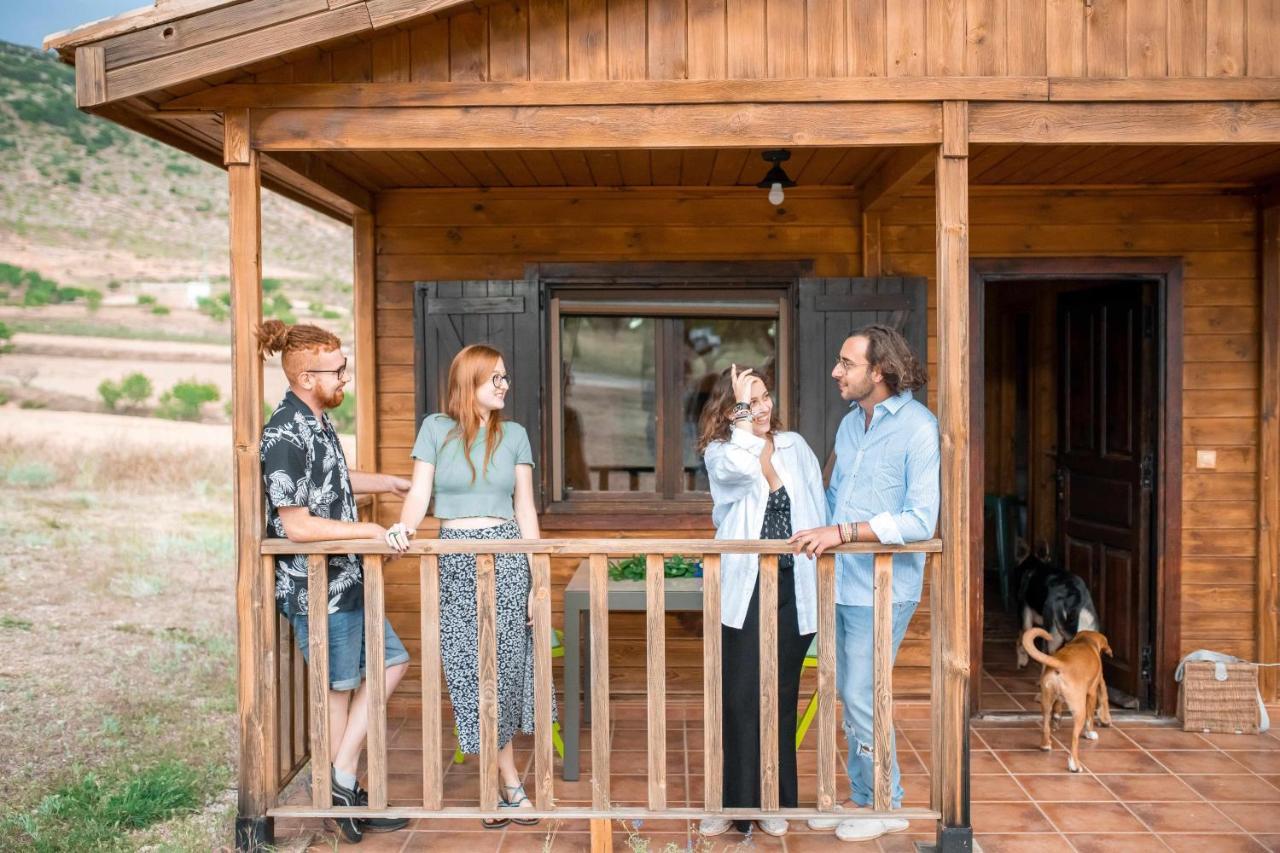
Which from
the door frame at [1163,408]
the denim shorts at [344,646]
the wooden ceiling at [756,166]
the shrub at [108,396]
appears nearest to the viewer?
the denim shorts at [344,646]

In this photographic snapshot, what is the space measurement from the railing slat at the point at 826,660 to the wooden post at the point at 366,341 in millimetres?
2486

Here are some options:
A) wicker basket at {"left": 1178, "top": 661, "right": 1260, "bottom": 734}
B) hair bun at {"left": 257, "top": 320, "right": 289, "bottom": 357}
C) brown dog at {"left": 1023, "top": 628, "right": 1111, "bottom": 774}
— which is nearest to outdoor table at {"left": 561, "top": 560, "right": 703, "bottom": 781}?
brown dog at {"left": 1023, "top": 628, "right": 1111, "bottom": 774}

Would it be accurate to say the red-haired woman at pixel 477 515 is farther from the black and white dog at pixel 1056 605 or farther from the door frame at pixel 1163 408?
the black and white dog at pixel 1056 605

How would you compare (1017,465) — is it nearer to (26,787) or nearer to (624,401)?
(624,401)

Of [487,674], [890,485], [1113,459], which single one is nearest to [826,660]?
[890,485]

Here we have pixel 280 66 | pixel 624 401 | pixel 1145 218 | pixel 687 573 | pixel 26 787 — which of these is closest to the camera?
pixel 280 66

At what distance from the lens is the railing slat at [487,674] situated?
340 cm

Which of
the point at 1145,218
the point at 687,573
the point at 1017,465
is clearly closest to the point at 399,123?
the point at 687,573

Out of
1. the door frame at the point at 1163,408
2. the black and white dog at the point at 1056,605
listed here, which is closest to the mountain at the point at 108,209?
the black and white dog at the point at 1056,605

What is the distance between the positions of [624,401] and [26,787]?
10.3 ft

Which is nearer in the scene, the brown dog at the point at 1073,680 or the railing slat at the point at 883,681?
the railing slat at the point at 883,681

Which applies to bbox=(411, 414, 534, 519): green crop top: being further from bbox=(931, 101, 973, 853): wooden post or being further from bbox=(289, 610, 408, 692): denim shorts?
bbox=(931, 101, 973, 853): wooden post

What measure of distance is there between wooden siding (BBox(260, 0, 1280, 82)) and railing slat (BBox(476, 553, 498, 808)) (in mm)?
1631

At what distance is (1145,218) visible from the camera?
5.00 meters
